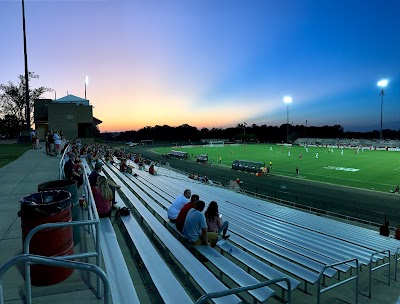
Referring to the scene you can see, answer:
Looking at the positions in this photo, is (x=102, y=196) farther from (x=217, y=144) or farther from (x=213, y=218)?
(x=217, y=144)

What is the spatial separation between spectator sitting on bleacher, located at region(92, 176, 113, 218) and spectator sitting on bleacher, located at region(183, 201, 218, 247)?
1.98 meters

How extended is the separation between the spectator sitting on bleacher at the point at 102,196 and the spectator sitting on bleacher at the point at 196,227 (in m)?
1.98

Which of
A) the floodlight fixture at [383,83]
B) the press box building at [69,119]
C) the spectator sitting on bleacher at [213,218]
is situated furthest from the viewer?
the floodlight fixture at [383,83]

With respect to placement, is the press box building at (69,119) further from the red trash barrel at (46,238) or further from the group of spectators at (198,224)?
the red trash barrel at (46,238)

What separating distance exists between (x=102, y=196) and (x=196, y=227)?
2.38 m

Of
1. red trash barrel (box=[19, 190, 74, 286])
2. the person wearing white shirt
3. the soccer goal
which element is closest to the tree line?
the soccer goal

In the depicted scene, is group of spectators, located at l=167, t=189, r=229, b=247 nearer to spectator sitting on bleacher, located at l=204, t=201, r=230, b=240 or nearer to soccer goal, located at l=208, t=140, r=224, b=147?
spectator sitting on bleacher, located at l=204, t=201, r=230, b=240

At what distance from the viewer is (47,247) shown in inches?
137

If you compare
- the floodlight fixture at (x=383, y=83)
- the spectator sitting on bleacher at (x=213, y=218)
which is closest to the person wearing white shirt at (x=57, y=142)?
the spectator sitting on bleacher at (x=213, y=218)

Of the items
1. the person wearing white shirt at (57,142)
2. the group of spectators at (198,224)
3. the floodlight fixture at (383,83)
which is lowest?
the group of spectators at (198,224)

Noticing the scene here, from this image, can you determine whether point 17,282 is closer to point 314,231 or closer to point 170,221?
point 170,221

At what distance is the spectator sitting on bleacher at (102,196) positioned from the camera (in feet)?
21.9

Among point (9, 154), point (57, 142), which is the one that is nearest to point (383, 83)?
point (57, 142)

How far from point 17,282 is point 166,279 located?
220cm
